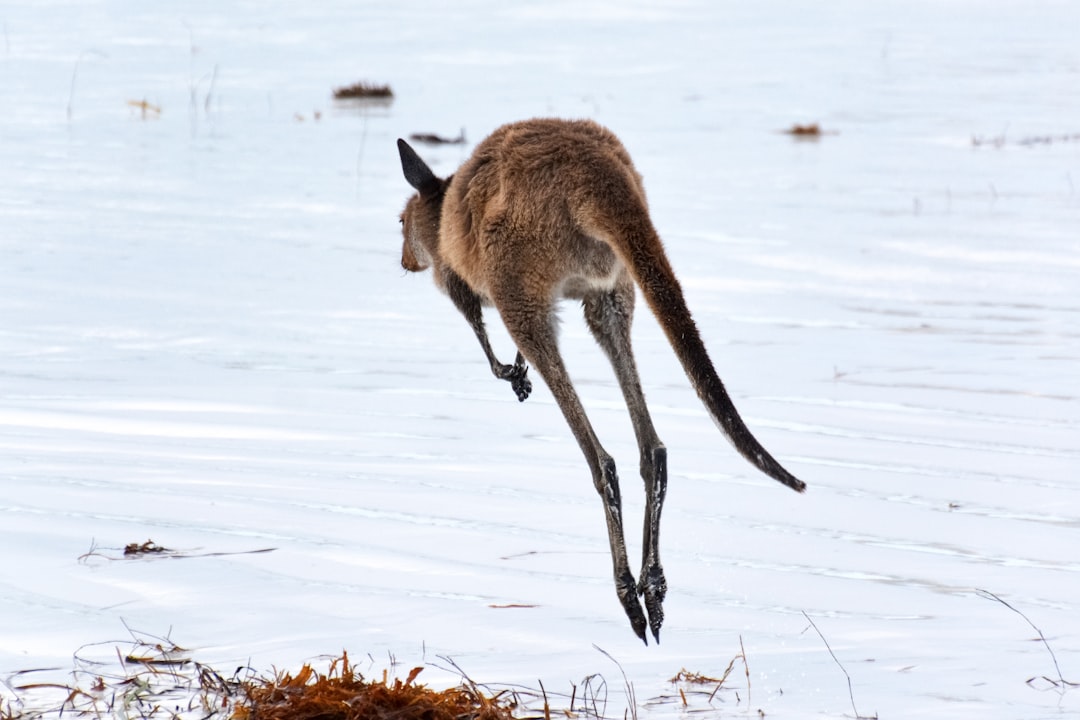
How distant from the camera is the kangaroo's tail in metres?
3.60

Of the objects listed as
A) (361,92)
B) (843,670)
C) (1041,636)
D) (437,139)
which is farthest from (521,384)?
(361,92)

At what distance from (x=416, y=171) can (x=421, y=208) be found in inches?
9.6

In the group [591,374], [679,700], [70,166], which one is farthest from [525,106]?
[679,700]

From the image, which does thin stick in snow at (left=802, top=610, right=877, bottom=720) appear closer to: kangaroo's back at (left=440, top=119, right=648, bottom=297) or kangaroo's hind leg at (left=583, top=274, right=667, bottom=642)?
kangaroo's hind leg at (left=583, top=274, right=667, bottom=642)

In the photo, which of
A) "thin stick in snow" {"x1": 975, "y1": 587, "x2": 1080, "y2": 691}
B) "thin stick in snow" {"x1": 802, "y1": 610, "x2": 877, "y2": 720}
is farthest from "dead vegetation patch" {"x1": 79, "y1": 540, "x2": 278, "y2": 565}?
"thin stick in snow" {"x1": 975, "y1": 587, "x2": 1080, "y2": 691}

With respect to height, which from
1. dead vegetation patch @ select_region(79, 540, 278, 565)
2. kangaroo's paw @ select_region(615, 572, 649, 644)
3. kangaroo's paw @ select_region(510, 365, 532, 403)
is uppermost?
kangaroo's paw @ select_region(510, 365, 532, 403)

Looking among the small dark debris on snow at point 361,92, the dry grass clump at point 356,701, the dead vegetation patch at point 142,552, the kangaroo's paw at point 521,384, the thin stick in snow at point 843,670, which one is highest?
the small dark debris on snow at point 361,92

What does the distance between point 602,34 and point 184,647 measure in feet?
71.5

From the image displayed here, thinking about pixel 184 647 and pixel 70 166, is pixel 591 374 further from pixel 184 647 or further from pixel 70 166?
pixel 70 166

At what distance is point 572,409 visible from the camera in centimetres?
425

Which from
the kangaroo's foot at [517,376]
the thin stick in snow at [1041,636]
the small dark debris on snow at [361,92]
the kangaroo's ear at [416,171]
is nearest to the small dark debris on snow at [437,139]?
the small dark debris on snow at [361,92]

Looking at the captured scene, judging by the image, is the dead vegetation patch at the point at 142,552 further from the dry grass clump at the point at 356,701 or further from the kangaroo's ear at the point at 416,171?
the kangaroo's ear at the point at 416,171

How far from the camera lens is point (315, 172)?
1345 centimetres

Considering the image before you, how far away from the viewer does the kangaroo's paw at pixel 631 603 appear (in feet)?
12.7
